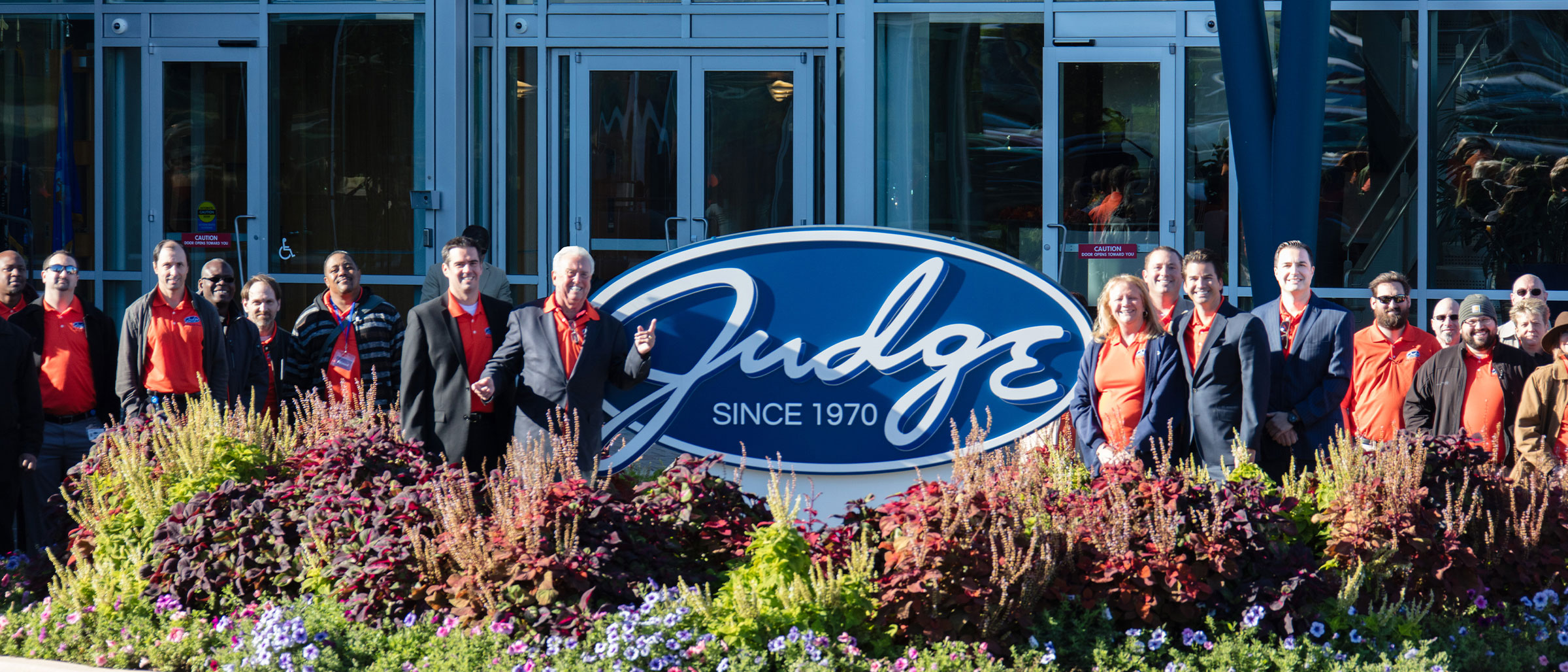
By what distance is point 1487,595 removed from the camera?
4.64 meters

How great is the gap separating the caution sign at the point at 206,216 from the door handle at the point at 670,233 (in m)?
3.69

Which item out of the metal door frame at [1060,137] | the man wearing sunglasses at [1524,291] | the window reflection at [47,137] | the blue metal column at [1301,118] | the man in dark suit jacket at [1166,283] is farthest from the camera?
the window reflection at [47,137]

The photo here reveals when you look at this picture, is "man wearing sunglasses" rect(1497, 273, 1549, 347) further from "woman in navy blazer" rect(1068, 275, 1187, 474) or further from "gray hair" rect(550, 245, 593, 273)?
"gray hair" rect(550, 245, 593, 273)

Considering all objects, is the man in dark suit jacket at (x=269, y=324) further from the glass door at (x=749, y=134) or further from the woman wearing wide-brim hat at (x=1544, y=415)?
the woman wearing wide-brim hat at (x=1544, y=415)

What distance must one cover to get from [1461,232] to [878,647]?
8.68 metres

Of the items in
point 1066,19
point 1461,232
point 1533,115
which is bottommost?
point 1461,232

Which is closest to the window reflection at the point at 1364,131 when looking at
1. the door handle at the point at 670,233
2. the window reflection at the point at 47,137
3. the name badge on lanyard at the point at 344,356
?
the door handle at the point at 670,233

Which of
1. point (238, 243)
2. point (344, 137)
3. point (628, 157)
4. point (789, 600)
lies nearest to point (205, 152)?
point (238, 243)

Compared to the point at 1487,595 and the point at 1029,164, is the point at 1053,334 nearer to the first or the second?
the point at 1487,595

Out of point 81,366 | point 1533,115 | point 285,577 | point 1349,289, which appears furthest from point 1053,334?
point 1533,115

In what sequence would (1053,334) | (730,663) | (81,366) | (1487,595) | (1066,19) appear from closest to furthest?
(730,663)
(1487,595)
(1053,334)
(81,366)
(1066,19)

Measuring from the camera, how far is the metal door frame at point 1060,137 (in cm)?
1082

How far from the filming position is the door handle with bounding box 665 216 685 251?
11.1 m

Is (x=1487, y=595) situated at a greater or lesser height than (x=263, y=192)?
lesser
